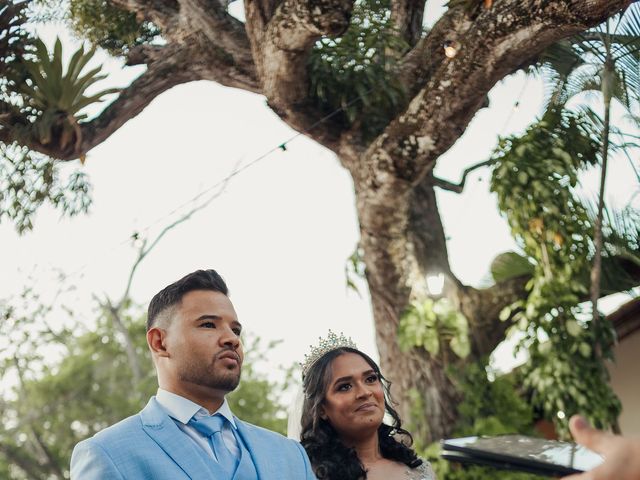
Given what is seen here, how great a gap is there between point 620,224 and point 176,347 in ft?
16.1

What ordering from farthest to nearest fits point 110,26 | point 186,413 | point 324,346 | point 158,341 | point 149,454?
point 110,26
point 324,346
point 158,341
point 186,413
point 149,454

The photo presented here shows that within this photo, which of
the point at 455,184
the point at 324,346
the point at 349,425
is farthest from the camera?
the point at 455,184

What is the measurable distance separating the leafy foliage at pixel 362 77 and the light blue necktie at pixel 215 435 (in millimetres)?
4675

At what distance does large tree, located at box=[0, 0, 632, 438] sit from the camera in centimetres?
586

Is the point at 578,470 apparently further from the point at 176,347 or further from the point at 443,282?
the point at 443,282

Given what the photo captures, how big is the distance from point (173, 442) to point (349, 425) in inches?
49.4

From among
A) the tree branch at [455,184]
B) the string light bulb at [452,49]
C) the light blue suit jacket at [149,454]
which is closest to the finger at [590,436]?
the light blue suit jacket at [149,454]

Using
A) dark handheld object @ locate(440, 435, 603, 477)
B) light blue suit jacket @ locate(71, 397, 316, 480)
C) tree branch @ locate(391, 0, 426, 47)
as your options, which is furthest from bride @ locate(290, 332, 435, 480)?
tree branch @ locate(391, 0, 426, 47)

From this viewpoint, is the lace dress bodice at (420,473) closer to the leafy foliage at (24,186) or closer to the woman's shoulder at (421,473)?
the woman's shoulder at (421,473)

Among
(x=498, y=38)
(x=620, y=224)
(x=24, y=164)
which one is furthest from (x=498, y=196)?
(x=24, y=164)

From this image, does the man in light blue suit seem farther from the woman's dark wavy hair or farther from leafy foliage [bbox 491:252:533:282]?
leafy foliage [bbox 491:252:533:282]

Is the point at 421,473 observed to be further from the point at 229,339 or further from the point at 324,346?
the point at 229,339

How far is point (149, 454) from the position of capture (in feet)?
7.64

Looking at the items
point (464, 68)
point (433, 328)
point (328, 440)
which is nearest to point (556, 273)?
point (433, 328)
